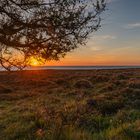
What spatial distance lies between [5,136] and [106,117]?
16.4ft

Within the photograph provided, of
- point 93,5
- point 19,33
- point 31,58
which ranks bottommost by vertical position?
point 31,58

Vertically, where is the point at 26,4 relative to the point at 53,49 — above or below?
above

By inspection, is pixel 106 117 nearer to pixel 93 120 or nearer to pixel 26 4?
pixel 93 120

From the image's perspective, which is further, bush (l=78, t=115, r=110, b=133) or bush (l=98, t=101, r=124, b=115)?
bush (l=98, t=101, r=124, b=115)

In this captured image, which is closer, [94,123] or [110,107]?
[94,123]

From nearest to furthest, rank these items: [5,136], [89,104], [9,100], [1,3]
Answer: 1. [1,3]
2. [5,136]
3. [89,104]
4. [9,100]

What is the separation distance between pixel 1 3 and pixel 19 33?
3.46ft

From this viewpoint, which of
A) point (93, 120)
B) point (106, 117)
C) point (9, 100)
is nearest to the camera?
point (93, 120)

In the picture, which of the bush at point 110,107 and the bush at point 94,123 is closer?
the bush at point 94,123

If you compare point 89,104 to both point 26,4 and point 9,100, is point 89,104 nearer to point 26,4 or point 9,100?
point 26,4

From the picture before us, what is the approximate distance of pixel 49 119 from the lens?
1277cm

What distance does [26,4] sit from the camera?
10.2 meters

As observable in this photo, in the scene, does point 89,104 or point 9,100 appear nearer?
point 89,104

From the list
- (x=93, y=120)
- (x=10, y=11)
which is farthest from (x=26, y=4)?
(x=93, y=120)
